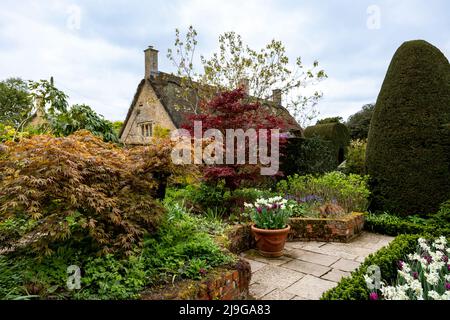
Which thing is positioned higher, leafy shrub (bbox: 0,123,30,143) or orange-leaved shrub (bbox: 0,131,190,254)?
leafy shrub (bbox: 0,123,30,143)

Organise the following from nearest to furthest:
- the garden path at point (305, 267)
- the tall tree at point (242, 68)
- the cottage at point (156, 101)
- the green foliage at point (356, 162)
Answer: the garden path at point (305, 267)
the green foliage at point (356, 162)
the tall tree at point (242, 68)
the cottage at point (156, 101)

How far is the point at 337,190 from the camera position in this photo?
657 centimetres

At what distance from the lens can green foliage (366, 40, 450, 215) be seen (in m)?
6.16

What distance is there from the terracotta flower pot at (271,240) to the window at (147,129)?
A: 13.7 m

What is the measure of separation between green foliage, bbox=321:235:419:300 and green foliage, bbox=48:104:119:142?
5878 millimetres

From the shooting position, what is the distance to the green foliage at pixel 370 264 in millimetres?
2476

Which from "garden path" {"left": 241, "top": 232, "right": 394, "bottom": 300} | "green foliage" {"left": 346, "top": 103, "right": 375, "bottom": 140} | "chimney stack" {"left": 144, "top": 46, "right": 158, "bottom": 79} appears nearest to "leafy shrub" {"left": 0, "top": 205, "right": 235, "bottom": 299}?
"garden path" {"left": 241, "top": 232, "right": 394, "bottom": 300}

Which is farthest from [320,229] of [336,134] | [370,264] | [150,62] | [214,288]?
[150,62]

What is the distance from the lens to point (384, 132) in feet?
22.0

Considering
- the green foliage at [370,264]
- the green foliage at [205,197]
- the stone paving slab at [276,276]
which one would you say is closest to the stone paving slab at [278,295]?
the stone paving slab at [276,276]

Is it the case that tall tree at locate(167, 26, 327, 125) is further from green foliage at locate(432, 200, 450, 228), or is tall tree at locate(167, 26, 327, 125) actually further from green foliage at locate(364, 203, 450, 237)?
green foliage at locate(432, 200, 450, 228)

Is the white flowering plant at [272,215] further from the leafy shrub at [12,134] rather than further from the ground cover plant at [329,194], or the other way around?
the leafy shrub at [12,134]

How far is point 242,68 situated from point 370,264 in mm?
8138

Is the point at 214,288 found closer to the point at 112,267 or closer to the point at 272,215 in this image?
the point at 112,267
